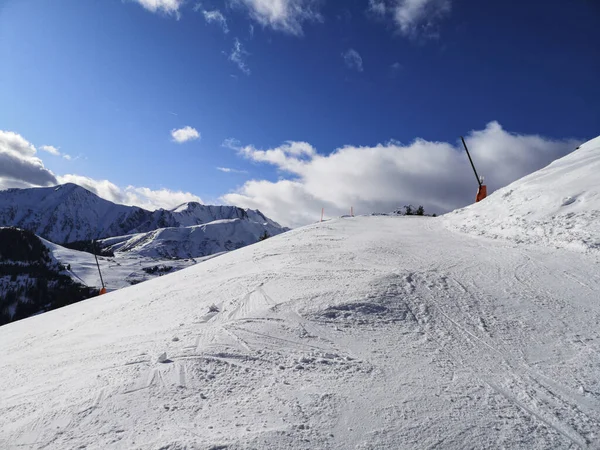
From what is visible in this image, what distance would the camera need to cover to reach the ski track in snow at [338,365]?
14.2 feet

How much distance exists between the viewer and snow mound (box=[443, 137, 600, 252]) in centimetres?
1159

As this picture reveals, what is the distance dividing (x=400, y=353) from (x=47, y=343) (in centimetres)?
943

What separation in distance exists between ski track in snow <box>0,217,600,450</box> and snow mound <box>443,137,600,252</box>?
1.59 m

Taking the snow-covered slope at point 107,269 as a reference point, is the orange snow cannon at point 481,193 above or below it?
above

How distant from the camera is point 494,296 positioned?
319 inches

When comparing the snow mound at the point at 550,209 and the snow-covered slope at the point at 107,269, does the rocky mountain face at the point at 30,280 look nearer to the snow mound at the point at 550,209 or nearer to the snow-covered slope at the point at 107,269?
the snow-covered slope at the point at 107,269

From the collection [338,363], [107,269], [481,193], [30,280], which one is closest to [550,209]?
[481,193]

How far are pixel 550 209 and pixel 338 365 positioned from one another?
12275mm

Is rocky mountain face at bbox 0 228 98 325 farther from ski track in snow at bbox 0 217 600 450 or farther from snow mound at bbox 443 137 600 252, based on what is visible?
snow mound at bbox 443 137 600 252

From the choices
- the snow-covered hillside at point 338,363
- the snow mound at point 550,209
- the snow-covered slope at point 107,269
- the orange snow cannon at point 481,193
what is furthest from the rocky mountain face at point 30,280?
the snow mound at point 550,209

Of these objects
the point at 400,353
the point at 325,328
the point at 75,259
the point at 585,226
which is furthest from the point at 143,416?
the point at 75,259

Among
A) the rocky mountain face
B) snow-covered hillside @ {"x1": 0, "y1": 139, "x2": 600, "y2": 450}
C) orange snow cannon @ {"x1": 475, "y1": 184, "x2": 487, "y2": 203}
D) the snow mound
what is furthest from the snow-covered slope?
snow-covered hillside @ {"x1": 0, "y1": 139, "x2": 600, "y2": 450}

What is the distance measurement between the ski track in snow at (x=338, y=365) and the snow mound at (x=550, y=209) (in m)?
1.59

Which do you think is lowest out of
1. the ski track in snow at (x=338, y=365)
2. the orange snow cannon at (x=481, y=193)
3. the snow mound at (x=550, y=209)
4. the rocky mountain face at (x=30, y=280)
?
the rocky mountain face at (x=30, y=280)
